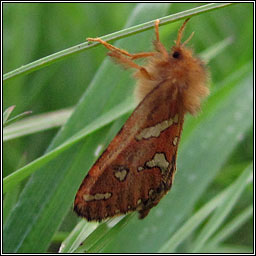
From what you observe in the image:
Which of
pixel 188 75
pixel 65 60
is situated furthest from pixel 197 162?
pixel 65 60

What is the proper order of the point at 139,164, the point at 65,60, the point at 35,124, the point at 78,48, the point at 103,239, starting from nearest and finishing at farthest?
the point at 78,48 → the point at 103,239 → the point at 139,164 → the point at 35,124 → the point at 65,60

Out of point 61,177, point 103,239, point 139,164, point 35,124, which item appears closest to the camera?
point 103,239

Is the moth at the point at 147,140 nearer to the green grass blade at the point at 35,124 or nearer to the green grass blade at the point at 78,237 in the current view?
the green grass blade at the point at 78,237

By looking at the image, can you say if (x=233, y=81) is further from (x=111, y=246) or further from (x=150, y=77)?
(x=111, y=246)

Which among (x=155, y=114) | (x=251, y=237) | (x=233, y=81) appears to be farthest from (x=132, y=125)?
(x=251, y=237)

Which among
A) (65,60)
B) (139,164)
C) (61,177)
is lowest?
(139,164)

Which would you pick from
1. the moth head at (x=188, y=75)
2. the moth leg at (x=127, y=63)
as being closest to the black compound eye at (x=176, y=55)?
the moth head at (x=188, y=75)

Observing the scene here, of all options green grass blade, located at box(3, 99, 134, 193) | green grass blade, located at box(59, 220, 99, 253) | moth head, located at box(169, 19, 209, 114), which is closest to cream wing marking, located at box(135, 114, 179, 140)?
moth head, located at box(169, 19, 209, 114)

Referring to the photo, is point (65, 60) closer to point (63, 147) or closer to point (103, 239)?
point (63, 147)
